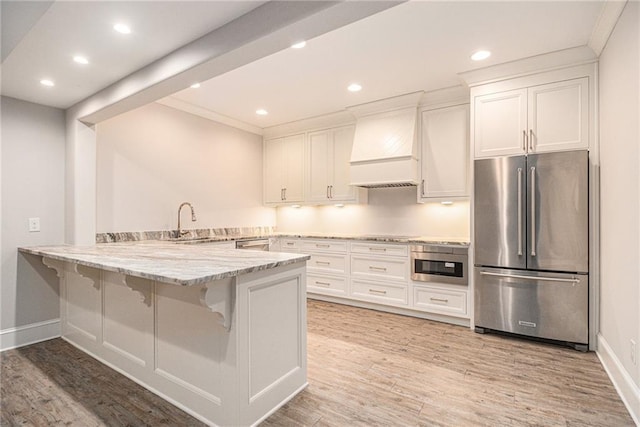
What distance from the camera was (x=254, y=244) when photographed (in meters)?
4.44

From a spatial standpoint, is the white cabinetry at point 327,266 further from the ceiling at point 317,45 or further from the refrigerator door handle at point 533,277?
the ceiling at point 317,45

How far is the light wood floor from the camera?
1.86 m

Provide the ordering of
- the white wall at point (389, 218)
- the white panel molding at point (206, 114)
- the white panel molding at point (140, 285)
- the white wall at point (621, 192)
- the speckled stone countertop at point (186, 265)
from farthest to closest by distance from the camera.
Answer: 1. the white wall at point (389, 218)
2. the white panel molding at point (206, 114)
3. the white panel molding at point (140, 285)
4. the white wall at point (621, 192)
5. the speckled stone countertop at point (186, 265)

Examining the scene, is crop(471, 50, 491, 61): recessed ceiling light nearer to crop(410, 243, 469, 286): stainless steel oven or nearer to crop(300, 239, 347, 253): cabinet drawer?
crop(410, 243, 469, 286): stainless steel oven

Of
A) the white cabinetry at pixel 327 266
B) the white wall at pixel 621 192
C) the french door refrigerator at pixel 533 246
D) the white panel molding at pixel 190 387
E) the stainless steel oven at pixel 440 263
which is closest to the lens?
the white panel molding at pixel 190 387

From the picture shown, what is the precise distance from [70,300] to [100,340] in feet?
2.37

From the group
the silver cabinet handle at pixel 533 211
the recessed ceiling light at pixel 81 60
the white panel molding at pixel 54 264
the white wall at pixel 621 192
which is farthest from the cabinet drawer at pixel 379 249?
the recessed ceiling light at pixel 81 60

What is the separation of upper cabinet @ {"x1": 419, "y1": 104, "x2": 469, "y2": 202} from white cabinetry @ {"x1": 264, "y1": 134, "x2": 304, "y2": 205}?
6.17 feet

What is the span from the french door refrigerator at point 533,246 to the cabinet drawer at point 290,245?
2331 mm

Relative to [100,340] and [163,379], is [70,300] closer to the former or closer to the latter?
[100,340]

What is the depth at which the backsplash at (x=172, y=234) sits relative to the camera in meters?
3.39

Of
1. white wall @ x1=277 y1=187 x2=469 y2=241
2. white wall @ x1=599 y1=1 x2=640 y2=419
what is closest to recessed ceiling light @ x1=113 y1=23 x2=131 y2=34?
white wall @ x1=599 y1=1 x2=640 y2=419

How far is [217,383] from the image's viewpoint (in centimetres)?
177

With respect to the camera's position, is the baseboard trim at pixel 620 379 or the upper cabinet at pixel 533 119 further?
the upper cabinet at pixel 533 119
